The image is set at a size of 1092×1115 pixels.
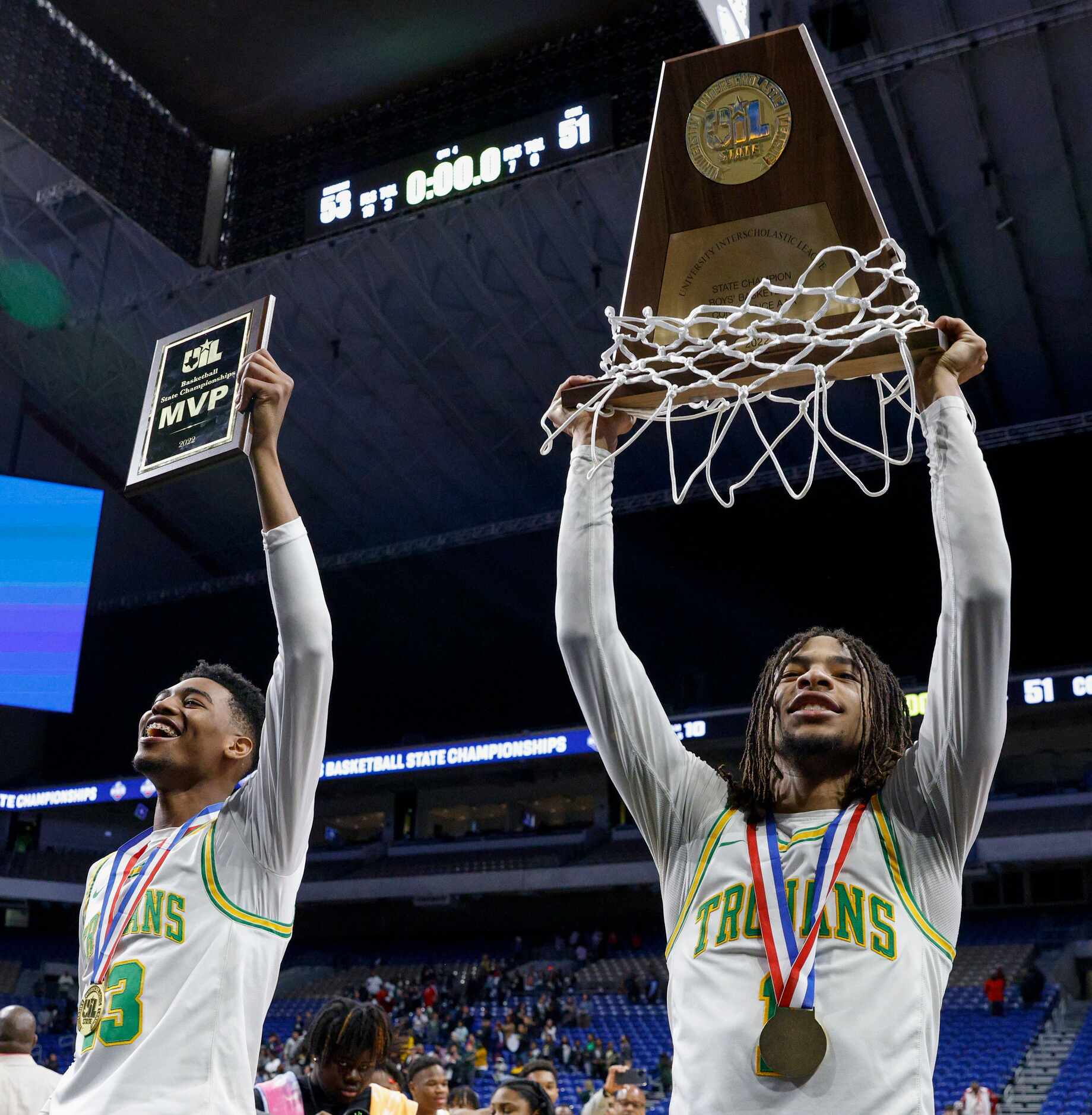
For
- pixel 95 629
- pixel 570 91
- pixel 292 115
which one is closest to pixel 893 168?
pixel 570 91

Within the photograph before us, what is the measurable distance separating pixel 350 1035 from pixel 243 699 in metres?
1.29

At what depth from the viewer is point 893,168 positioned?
50.1ft

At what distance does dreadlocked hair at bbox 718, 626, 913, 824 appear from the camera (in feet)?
7.34

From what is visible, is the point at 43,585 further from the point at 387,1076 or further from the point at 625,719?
the point at 625,719

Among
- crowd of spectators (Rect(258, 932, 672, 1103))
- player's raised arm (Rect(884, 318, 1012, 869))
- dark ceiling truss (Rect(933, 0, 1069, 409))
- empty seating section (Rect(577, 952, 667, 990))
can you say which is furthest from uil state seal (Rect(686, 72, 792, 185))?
empty seating section (Rect(577, 952, 667, 990))

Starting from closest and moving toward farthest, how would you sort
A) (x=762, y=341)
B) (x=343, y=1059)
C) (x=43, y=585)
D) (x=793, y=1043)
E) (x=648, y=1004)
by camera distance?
(x=793, y=1043) → (x=762, y=341) → (x=343, y=1059) → (x=43, y=585) → (x=648, y=1004)

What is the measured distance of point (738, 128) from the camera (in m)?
2.76

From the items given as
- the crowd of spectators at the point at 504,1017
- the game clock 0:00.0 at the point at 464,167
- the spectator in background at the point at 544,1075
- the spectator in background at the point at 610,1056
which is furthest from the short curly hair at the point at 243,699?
the spectator in background at the point at 610,1056

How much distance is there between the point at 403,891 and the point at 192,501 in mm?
8409

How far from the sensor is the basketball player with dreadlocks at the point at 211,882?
231 centimetres

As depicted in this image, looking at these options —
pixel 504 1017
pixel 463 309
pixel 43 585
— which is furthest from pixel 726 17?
pixel 504 1017

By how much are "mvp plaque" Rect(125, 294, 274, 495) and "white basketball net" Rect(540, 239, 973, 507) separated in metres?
0.77

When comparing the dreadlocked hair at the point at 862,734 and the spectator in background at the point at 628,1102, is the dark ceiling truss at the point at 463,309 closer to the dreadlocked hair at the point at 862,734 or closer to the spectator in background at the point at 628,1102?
the spectator in background at the point at 628,1102

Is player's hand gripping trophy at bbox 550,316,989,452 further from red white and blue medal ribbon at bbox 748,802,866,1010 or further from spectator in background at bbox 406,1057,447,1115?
spectator in background at bbox 406,1057,447,1115
